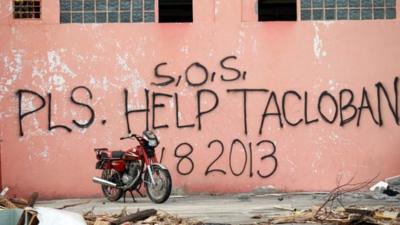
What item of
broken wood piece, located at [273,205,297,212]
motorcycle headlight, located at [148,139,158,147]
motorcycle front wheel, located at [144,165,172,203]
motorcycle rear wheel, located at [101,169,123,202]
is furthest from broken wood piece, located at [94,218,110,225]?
motorcycle rear wheel, located at [101,169,123,202]

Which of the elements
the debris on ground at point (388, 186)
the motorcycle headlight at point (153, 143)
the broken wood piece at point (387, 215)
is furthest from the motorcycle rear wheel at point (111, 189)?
the broken wood piece at point (387, 215)

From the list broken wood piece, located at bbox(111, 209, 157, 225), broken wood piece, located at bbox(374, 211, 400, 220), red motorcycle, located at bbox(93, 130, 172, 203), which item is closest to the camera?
broken wood piece, located at bbox(111, 209, 157, 225)

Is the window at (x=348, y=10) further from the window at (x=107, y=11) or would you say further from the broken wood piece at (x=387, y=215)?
the broken wood piece at (x=387, y=215)

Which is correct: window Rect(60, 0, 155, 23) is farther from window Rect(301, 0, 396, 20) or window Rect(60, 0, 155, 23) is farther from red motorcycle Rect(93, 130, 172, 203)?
window Rect(301, 0, 396, 20)

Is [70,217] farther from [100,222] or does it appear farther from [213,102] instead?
[213,102]

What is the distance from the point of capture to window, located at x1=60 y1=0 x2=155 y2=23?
13148 mm

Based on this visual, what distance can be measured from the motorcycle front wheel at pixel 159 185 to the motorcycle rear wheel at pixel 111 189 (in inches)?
24.1

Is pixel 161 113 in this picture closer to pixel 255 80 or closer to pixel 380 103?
pixel 255 80

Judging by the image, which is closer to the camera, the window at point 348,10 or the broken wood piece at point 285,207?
the broken wood piece at point 285,207

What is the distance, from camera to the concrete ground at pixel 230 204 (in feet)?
32.9

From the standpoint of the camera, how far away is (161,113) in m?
13.0

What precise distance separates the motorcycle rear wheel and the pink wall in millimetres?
633

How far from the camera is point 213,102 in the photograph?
1302 cm

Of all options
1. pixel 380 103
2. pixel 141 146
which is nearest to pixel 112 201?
pixel 141 146
